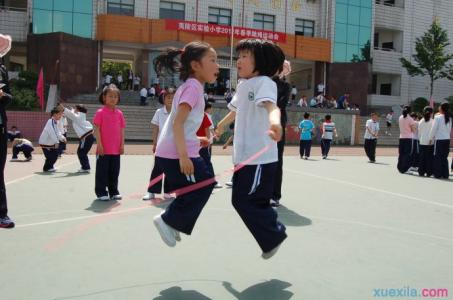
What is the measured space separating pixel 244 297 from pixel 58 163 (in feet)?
33.9

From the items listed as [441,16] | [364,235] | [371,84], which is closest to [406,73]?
[371,84]

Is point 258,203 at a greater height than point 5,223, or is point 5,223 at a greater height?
point 258,203

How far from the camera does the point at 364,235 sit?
14.5ft

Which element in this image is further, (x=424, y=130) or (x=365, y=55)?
(x=365, y=55)

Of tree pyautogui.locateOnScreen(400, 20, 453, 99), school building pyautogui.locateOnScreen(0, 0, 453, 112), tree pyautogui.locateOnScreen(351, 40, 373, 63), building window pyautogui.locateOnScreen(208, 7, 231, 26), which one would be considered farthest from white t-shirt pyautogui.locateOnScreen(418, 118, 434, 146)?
tree pyautogui.locateOnScreen(400, 20, 453, 99)

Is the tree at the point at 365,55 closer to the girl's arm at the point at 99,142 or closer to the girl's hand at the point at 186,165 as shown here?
the girl's arm at the point at 99,142

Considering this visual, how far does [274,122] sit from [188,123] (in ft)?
2.30

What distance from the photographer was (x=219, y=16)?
33812 millimetres

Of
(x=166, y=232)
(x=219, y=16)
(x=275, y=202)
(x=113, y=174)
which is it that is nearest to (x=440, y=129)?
(x=275, y=202)

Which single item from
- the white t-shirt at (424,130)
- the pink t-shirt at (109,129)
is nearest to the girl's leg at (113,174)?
the pink t-shirt at (109,129)

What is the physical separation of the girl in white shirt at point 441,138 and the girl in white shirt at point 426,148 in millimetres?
203

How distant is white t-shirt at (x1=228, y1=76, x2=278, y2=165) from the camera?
3.30 meters

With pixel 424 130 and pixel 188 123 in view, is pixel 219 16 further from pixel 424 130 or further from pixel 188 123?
pixel 188 123

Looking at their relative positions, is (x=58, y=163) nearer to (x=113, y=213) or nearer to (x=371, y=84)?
(x=113, y=213)
